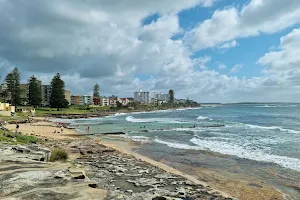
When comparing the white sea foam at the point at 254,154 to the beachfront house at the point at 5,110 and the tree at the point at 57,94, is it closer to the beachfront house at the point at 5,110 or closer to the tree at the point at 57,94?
the beachfront house at the point at 5,110

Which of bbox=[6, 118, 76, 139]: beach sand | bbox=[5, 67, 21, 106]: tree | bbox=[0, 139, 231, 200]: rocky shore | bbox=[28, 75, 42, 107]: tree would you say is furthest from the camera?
bbox=[28, 75, 42, 107]: tree

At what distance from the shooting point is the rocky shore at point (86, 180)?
10852 millimetres

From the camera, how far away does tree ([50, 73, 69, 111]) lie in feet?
349

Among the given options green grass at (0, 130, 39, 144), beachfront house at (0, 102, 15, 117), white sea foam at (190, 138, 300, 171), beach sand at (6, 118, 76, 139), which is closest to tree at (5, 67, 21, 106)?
beachfront house at (0, 102, 15, 117)

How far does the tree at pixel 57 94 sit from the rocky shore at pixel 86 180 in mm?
90919

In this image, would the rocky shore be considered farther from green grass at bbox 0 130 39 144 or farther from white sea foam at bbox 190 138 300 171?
white sea foam at bbox 190 138 300 171

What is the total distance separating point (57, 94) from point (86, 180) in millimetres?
99365

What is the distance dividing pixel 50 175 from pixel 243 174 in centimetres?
1435

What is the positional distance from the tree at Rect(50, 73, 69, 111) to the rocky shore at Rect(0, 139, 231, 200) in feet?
298

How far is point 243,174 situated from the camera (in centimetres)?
1988

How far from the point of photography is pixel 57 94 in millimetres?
105812

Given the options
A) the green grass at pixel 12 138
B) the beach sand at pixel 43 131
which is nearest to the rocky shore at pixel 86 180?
the green grass at pixel 12 138

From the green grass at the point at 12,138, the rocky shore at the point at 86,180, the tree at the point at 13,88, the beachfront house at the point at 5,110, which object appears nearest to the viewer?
the rocky shore at the point at 86,180

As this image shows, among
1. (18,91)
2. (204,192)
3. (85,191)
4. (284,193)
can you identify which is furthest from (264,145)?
(18,91)
